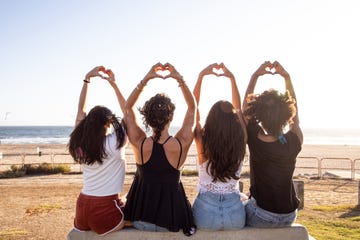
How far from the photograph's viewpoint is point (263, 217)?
3850 millimetres

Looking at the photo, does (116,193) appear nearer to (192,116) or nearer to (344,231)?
(192,116)

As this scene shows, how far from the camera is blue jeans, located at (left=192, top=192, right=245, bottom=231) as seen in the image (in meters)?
3.74

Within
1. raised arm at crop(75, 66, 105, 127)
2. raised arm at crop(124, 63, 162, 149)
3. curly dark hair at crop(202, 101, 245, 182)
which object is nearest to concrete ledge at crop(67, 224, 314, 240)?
curly dark hair at crop(202, 101, 245, 182)

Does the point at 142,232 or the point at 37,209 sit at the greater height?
the point at 142,232

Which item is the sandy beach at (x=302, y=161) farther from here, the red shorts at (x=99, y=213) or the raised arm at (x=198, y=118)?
the red shorts at (x=99, y=213)

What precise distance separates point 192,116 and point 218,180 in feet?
1.98

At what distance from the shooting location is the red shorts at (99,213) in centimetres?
371

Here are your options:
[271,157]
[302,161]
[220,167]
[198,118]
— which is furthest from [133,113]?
[302,161]

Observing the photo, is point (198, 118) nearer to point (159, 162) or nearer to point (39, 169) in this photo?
point (159, 162)

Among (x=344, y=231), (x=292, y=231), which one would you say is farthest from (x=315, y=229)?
(x=292, y=231)

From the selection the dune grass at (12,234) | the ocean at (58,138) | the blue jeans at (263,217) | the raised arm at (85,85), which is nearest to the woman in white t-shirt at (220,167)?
the blue jeans at (263,217)

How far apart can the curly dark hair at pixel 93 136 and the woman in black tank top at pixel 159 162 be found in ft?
0.35

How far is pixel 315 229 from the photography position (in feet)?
26.3

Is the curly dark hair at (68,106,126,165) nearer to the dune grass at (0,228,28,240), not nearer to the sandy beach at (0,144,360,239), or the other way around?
the sandy beach at (0,144,360,239)
